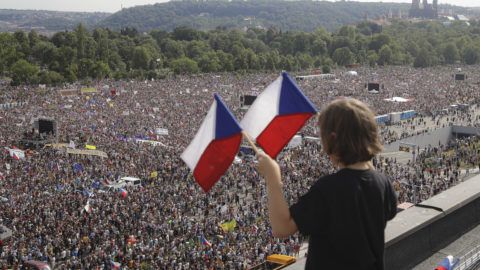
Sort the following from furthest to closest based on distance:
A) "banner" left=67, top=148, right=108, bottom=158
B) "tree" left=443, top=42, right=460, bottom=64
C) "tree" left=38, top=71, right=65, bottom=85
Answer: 1. "tree" left=443, top=42, right=460, bottom=64
2. "tree" left=38, top=71, right=65, bottom=85
3. "banner" left=67, top=148, right=108, bottom=158

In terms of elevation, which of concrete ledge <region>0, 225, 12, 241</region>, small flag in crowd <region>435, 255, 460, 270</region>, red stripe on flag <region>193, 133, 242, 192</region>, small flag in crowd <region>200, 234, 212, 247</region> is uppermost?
red stripe on flag <region>193, 133, 242, 192</region>

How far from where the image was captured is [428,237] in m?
4.71

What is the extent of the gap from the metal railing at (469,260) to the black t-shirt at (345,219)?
2.52 m

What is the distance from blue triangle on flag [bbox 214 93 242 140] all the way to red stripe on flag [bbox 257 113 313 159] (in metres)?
0.21

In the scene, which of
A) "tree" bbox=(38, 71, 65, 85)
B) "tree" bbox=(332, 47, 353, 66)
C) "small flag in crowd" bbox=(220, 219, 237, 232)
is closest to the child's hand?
"small flag in crowd" bbox=(220, 219, 237, 232)

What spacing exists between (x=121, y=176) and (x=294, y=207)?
21.3 metres

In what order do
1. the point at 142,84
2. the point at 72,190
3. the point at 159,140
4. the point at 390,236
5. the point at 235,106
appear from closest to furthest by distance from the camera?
the point at 390,236 < the point at 72,190 < the point at 159,140 < the point at 235,106 < the point at 142,84

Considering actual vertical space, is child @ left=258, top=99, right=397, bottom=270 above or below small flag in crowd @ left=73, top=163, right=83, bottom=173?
above

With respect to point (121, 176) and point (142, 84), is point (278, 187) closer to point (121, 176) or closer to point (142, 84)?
point (121, 176)

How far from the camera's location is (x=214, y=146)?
3502 millimetres

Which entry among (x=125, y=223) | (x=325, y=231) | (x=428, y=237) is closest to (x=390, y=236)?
(x=428, y=237)

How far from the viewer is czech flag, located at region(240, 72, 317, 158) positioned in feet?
11.4

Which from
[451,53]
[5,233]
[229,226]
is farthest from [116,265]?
[451,53]

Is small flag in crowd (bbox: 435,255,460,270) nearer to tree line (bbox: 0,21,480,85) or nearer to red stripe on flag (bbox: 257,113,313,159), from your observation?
red stripe on flag (bbox: 257,113,313,159)
